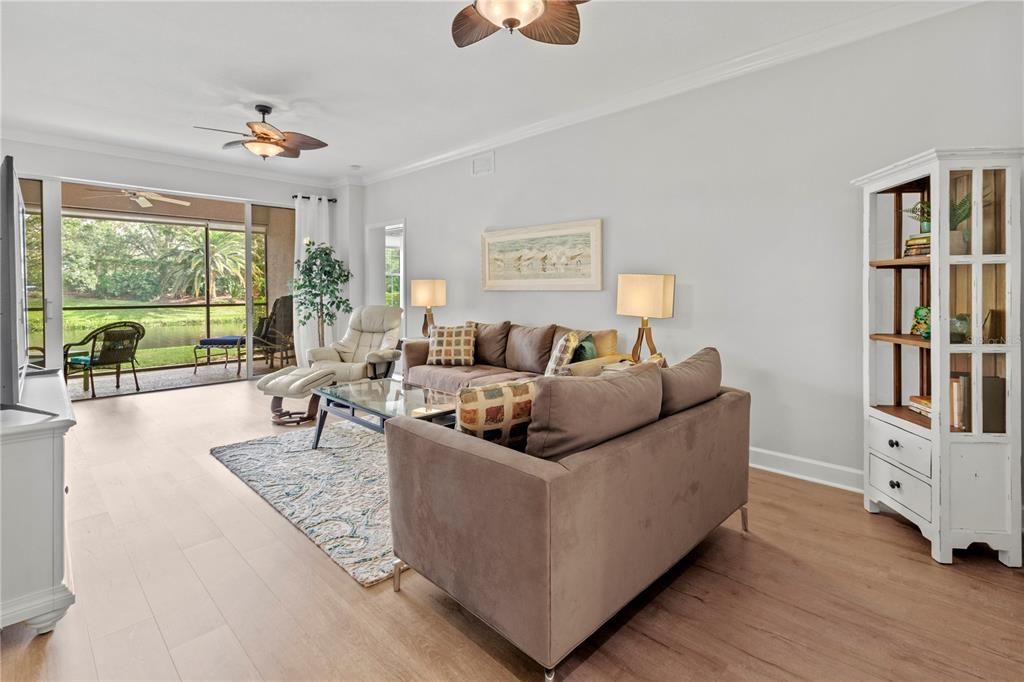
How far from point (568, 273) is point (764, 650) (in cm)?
335

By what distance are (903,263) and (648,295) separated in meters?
1.46

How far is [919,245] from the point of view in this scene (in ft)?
8.21

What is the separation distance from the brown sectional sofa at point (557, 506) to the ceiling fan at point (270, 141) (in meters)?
3.07

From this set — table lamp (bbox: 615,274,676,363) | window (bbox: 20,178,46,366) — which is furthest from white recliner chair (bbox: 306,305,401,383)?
window (bbox: 20,178,46,366)

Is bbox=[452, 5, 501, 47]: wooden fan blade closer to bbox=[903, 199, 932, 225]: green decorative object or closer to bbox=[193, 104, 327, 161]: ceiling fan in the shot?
bbox=[193, 104, 327, 161]: ceiling fan

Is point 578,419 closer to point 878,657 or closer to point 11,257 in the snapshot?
point 878,657

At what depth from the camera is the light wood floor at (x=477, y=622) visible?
5.32ft

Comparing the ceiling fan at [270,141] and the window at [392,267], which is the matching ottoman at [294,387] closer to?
the ceiling fan at [270,141]

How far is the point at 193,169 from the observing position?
602 cm

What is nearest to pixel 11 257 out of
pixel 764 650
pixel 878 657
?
pixel 764 650

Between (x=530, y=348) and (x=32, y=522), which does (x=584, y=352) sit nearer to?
(x=530, y=348)

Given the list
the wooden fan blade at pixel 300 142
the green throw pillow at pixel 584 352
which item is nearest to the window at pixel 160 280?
the wooden fan blade at pixel 300 142

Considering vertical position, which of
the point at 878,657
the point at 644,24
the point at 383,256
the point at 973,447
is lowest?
the point at 878,657

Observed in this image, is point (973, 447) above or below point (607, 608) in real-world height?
above
